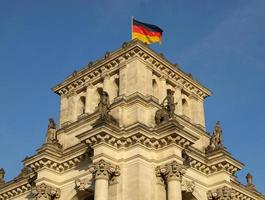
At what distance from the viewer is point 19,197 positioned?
126ft

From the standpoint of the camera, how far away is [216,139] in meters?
36.8

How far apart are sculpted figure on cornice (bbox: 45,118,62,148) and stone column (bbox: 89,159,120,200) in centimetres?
631

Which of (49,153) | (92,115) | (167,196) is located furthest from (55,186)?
(167,196)

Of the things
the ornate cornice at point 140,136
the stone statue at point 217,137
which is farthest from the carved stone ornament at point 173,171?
the stone statue at point 217,137

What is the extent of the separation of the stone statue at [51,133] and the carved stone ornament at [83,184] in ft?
14.7

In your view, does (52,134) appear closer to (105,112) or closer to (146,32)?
(105,112)

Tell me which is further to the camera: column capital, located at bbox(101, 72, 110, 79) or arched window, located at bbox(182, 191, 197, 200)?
column capital, located at bbox(101, 72, 110, 79)

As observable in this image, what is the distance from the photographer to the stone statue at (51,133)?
36.2m

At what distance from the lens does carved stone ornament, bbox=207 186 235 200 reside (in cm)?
3419

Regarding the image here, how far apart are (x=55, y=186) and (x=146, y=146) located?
715 cm

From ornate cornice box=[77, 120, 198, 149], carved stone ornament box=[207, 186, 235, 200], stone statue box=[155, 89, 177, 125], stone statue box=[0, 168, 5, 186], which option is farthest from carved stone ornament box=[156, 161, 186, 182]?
stone statue box=[0, 168, 5, 186]

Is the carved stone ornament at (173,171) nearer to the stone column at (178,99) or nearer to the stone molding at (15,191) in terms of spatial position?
the stone column at (178,99)

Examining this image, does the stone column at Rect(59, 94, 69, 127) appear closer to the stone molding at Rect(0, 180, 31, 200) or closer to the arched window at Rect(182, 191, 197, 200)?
the stone molding at Rect(0, 180, 31, 200)

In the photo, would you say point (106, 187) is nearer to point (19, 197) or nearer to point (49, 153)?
point (49, 153)
